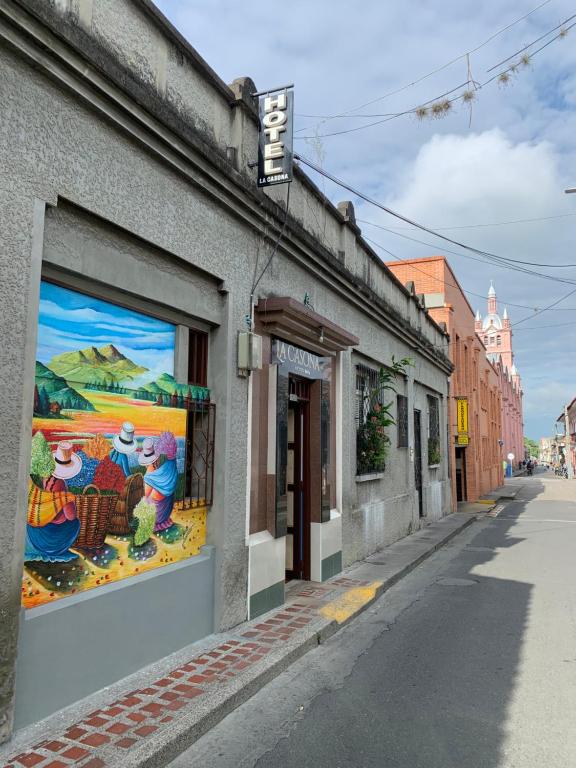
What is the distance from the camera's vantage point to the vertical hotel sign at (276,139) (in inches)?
237

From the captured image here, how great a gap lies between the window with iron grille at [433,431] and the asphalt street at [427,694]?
8.07 metres

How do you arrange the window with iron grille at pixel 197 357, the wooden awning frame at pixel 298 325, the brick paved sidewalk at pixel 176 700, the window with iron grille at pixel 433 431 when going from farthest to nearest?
1. the window with iron grille at pixel 433 431
2. the wooden awning frame at pixel 298 325
3. the window with iron grille at pixel 197 357
4. the brick paved sidewalk at pixel 176 700

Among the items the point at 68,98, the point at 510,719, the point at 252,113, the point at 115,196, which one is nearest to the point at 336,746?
the point at 510,719

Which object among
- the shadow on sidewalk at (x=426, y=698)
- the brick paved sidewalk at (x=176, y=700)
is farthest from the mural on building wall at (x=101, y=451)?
the shadow on sidewalk at (x=426, y=698)

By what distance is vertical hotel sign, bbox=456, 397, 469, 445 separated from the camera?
71.8 ft

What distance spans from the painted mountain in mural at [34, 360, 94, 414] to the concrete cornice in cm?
195

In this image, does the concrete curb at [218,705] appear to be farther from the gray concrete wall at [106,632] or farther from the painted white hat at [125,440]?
the painted white hat at [125,440]

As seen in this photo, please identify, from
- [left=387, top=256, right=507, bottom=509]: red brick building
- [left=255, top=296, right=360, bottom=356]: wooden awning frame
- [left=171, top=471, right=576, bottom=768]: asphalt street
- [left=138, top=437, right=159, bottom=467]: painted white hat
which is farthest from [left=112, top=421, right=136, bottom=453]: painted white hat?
[left=387, top=256, right=507, bottom=509]: red brick building

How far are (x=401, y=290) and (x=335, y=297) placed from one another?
4988 mm

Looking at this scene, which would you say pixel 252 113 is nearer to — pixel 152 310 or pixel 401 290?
pixel 152 310

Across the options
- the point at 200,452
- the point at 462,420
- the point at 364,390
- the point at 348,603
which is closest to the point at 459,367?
the point at 462,420

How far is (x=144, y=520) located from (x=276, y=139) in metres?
4.22

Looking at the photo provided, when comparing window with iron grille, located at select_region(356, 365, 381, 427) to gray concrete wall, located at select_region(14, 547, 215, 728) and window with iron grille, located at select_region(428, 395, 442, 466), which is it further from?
window with iron grille, located at select_region(428, 395, 442, 466)

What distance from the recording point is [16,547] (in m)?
3.35
